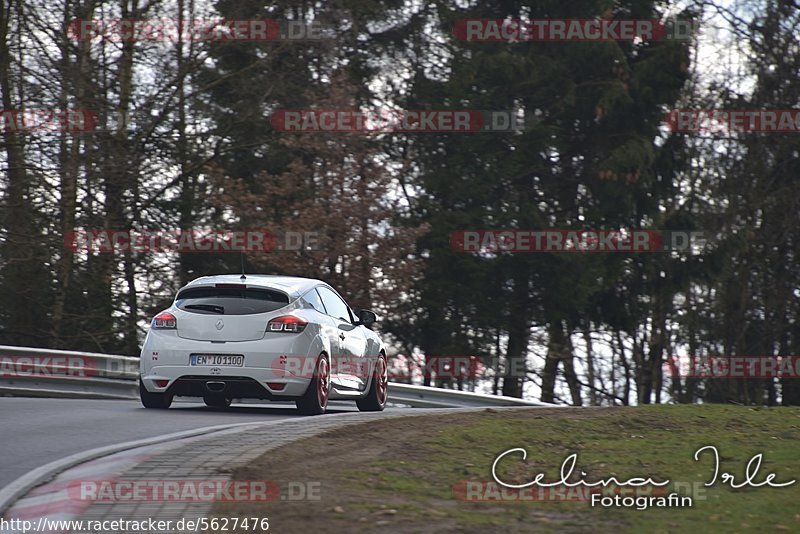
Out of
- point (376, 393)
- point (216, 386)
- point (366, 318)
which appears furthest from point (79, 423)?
point (376, 393)

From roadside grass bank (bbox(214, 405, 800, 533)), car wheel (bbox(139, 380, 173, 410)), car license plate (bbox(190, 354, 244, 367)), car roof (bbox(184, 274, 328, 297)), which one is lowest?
roadside grass bank (bbox(214, 405, 800, 533))

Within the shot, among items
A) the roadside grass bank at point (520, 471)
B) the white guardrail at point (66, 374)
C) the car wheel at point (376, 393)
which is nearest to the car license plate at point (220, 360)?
the roadside grass bank at point (520, 471)

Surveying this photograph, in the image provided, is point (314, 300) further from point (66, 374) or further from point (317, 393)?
point (66, 374)

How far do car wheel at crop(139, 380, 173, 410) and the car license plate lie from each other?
0.93 meters

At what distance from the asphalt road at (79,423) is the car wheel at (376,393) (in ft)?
3.27

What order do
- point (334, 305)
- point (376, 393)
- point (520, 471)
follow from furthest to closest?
point (376, 393)
point (334, 305)
point (520, 471)

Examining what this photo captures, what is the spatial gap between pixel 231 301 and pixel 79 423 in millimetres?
2465

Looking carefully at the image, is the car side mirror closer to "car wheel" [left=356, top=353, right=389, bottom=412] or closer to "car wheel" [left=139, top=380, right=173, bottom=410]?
"car wheel" [left=356, top=353, right=389, bottom=412]

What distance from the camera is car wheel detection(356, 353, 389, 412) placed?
1634cm

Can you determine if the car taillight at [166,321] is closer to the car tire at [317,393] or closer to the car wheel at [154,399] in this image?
the car wheel at [154,399]


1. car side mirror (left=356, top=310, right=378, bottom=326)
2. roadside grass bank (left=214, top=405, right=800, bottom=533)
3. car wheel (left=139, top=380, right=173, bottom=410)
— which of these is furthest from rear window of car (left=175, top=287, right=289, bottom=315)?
roadside grass bank (left=214, top=405, right=800, bottom=533)

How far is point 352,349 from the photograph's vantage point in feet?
51.4

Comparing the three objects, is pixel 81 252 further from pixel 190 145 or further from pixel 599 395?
pixel 599 395

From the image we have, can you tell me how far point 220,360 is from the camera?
14008mm
